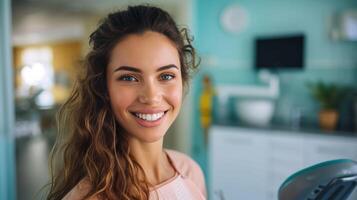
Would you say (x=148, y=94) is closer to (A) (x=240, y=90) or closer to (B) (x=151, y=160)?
(B) (x=151, y=160)

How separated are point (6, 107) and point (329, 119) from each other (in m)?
2.55

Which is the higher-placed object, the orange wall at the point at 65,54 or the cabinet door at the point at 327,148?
the orange wall at the point at 65,54

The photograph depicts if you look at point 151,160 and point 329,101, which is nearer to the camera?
point 151,160

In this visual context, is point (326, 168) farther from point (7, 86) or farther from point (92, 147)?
point (7, 86)

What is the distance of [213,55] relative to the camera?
3.18m

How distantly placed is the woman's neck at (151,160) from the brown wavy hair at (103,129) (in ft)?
0.07

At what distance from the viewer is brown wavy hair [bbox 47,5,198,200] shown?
2.19 ft

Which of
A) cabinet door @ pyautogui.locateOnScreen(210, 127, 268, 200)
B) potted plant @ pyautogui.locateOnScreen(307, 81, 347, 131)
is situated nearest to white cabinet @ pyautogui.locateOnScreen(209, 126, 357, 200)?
cabinet door @ pyautogui.locateOnScreen(210, 127, 268, 200)

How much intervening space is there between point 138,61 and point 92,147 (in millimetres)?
241

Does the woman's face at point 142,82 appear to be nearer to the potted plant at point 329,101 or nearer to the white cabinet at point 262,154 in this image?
the white cabinet at point 262,154

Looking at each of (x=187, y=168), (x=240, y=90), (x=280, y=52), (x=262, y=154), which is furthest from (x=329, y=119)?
(x=187, y=168)

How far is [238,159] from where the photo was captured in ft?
8.50

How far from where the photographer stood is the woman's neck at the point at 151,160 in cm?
74

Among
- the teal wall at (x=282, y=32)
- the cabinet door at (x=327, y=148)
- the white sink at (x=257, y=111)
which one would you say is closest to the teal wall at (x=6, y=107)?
the teal wall at (x=282, y=32)
